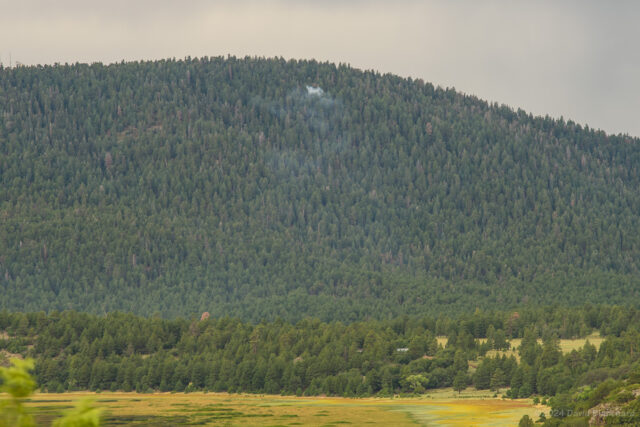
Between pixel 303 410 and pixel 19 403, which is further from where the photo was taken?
pixel 303 410

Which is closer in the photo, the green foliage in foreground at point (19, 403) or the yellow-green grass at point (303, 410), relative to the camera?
the green foliage in foreground at point (19, 403)

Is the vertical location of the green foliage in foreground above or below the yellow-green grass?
above

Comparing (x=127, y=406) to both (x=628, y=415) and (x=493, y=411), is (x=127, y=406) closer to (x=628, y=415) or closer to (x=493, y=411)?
(x=493, y=411)

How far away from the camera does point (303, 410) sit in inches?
Answer: 6260

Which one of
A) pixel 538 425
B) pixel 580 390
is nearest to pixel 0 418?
pixel 538 425

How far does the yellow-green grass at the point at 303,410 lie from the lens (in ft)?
447

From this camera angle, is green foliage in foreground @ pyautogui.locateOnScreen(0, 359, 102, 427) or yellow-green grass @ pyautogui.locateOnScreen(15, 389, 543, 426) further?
yellow-green grass @ pyautogui.locateOnScreen(15, 389, 543, 426)

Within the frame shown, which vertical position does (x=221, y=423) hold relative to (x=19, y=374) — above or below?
below

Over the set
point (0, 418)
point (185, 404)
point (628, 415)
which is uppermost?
point (0, 418)

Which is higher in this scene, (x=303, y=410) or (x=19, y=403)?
(x=19, y=403)

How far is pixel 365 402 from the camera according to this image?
18150 cm

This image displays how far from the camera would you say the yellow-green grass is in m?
136

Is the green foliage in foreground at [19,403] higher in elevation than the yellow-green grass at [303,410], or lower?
higher

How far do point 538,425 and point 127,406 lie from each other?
72.9 meters
